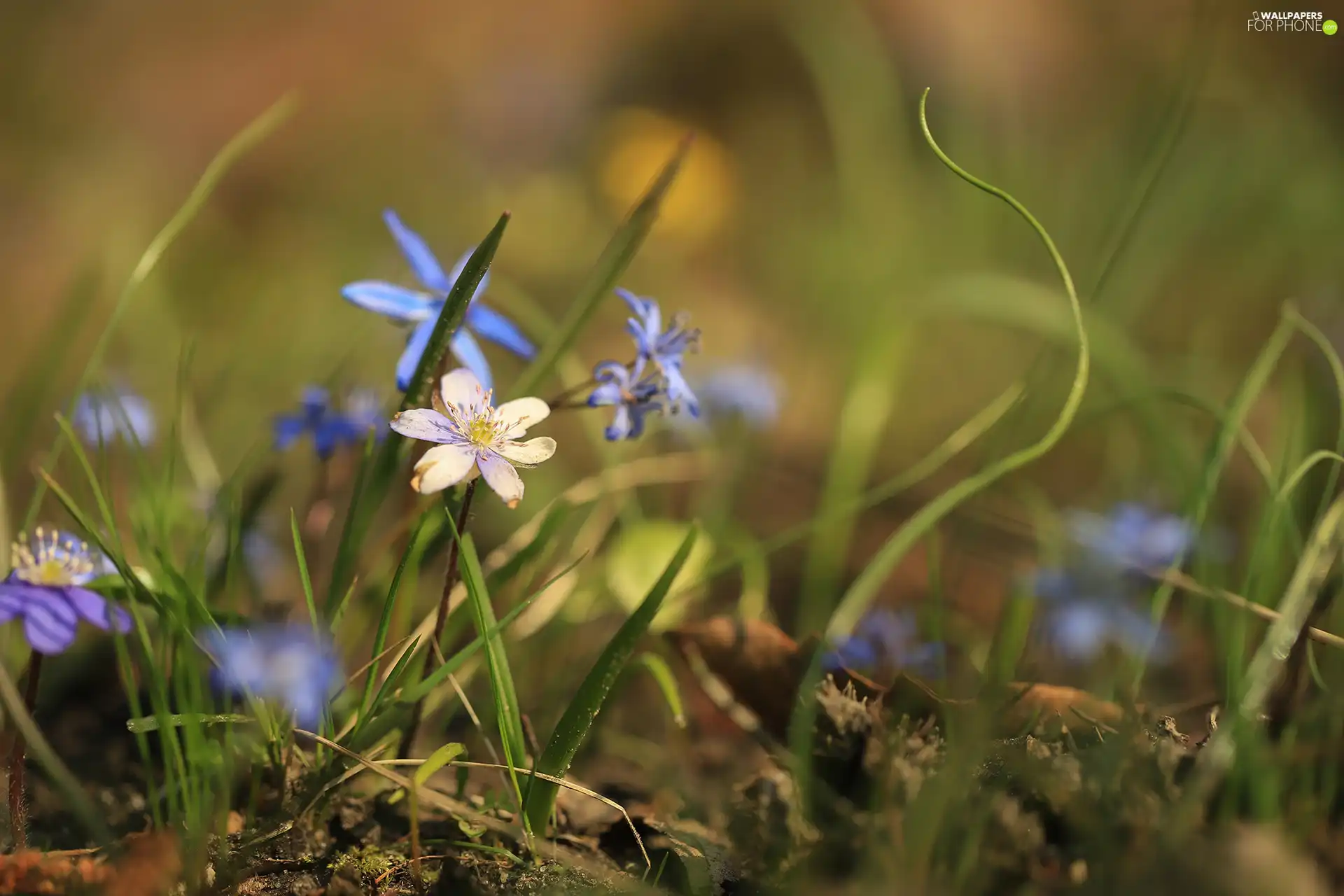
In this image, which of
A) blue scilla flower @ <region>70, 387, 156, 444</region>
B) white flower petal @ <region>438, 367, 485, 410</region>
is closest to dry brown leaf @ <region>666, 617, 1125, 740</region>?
white flower petal @ <region>438, 367, 485, 410</region>

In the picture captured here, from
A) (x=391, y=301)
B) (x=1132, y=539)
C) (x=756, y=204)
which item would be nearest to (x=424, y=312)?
(x=391, y=301)

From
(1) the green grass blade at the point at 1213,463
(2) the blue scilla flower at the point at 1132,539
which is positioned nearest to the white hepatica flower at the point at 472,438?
(1) the green grass blade at the point at 1213,463

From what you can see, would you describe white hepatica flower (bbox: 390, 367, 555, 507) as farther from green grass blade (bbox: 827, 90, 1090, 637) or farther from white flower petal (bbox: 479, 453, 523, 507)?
green grass blade (bbox: 827, 90, 1090, 637)

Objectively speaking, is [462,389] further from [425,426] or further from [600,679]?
[600,679]

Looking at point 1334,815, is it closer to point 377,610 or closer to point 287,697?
point 287,697

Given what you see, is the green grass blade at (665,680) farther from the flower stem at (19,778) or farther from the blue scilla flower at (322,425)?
the flower stem at (19,778)
